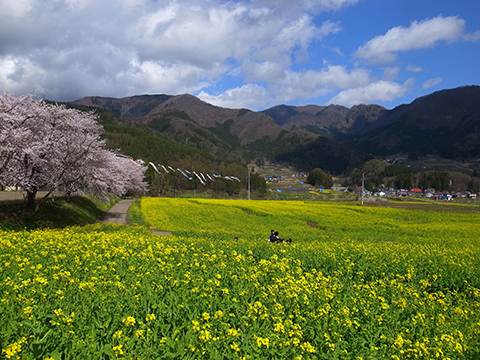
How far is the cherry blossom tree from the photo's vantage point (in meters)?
20.5

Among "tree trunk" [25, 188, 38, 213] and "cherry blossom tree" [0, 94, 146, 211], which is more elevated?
"cherry blossom tree" [0, 94, 146, 211]

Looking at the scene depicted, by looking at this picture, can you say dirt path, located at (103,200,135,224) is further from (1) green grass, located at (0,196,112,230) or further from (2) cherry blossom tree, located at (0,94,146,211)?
(2) cherry blossom tree, located at (0,94,146,211)

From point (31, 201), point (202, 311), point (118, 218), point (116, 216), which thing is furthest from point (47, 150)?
point (202, 311)

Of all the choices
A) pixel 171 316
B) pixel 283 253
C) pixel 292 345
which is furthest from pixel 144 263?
pixel 283 253

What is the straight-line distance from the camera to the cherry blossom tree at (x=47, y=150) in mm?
20531

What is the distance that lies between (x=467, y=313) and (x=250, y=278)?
4.86m

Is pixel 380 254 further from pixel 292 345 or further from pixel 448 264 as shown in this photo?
pixel 292 345

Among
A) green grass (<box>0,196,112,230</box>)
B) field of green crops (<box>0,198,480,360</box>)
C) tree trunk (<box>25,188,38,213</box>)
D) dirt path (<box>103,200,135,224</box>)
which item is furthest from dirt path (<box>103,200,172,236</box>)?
field of green crops (<box>0,198,480,360</box>)

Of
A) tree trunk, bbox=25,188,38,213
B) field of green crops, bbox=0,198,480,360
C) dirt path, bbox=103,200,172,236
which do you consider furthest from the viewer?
dirt path, bbox=103,200,172,236

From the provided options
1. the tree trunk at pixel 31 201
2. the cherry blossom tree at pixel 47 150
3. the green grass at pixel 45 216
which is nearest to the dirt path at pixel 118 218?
the green grass at pixel 45 216

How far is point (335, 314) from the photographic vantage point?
6273 mm

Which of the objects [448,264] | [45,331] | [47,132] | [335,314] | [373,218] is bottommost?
[373,218]

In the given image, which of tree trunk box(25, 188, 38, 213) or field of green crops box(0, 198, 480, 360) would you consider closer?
field of green crops box(0, 198, 480, 360)

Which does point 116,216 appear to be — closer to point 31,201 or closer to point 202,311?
point 31,201
